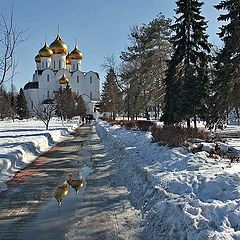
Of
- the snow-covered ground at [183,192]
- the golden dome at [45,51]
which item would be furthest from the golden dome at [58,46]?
the snow-covered ground at [183,192]

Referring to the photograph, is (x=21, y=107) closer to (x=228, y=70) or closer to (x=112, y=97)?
(x=112, y=97)

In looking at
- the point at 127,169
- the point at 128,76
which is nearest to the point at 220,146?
the point at 127,169

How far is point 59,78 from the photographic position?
10256 centimetres

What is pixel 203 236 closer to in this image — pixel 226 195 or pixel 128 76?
pixel 226 195

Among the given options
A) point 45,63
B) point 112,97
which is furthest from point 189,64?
point 45,63

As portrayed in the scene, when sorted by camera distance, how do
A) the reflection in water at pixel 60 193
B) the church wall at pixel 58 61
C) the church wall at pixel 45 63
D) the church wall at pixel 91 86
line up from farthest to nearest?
the church wall at pixel 91 86
the church wall at pixel 45 63
the church wall at pixel 58 61
the reflection in water at pixel 60 193

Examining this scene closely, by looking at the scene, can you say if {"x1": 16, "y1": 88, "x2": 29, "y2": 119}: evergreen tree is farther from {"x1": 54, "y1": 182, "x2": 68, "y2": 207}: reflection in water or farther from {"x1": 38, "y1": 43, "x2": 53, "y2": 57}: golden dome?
{"x1": 54, "y1": 182, "x2": 68, "y2": 207}: reflection in water

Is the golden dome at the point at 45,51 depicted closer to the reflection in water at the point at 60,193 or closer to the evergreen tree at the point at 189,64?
the evergreen tree at the point at 189,64

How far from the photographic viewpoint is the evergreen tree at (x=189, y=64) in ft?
74.4

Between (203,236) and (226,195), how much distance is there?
176 centimetres

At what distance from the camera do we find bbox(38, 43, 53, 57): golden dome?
323ft

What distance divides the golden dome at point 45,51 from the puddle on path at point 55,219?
305ft

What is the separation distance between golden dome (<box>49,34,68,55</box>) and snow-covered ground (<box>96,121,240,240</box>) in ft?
287

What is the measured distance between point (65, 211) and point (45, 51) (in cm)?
9538
